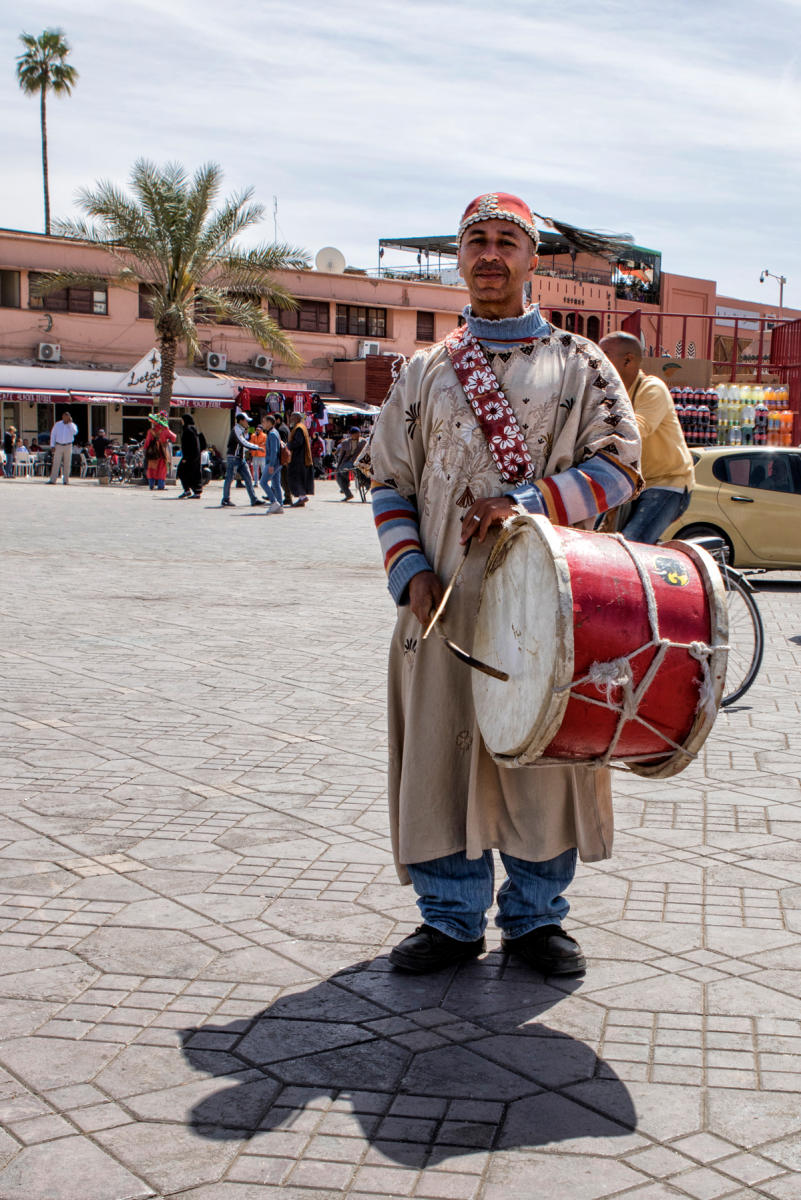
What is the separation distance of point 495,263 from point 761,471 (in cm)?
1048

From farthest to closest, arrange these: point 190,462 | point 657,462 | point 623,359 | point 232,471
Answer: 1. point 190,462
2. point 232,471
3. point 657,462
4. point 623,359

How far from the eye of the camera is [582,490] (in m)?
3.42

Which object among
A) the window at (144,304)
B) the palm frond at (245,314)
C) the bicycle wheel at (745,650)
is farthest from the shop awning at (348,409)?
the bicycle wheel at (745,650)

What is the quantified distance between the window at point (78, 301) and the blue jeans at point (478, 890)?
135 feet

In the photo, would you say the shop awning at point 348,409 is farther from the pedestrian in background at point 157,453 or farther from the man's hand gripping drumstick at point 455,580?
the man's hand gripping drumstick at point 455,580

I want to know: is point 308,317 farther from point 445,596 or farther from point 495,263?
point 445,596

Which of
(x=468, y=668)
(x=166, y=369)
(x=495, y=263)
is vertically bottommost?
(x=468, y=668)

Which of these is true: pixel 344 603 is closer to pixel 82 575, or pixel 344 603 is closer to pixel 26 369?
pixel 82 575

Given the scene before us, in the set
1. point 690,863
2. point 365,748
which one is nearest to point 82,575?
point 365,748

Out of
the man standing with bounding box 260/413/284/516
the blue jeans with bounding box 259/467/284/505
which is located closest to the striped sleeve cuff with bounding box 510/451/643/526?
the man standing with bounding box 260/413/284/516

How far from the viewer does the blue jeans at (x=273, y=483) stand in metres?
22.5

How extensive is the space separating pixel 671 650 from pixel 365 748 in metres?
3.18

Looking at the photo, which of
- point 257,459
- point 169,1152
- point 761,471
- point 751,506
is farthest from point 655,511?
point 257,459

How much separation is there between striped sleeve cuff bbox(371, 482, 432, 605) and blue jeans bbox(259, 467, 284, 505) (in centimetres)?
1893
